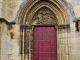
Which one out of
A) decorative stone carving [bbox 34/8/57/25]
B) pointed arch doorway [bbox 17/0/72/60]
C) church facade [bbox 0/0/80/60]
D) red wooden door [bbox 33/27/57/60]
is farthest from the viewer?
decorative stone carving [bbox 34/8/57/25]

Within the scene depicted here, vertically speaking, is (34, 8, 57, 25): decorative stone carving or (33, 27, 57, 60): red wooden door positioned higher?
(34, 8, 57, 25): decorative stone carving

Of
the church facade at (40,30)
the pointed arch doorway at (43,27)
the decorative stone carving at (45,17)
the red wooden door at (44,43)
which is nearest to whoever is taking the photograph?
the church facade at (40,30)

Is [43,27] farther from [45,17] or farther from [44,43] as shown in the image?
[44,43]

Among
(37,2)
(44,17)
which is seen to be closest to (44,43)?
(44,17)

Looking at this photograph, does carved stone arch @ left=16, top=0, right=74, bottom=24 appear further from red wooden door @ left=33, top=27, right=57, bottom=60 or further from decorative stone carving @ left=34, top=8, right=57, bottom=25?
red wooden door @ left=33, top=27, right=57, bottom=60

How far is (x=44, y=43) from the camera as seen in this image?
24.7ft

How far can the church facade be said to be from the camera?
22.9ft

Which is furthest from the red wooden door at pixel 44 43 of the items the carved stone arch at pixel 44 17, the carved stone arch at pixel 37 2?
the carved stone arch at pixel 37 2

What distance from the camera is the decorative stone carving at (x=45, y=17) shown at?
759 cm

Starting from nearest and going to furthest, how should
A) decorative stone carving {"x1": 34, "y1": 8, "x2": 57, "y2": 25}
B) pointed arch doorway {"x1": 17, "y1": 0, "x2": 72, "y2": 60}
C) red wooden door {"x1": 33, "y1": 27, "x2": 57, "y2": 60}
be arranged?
pointed arch doorway {"x1": 17, "y1": 0, "x2": 72, "y2": 60}
red wooden door {"x1": 33, "y1": 27, "x2": 57, "y2": 60}
decorative stone carving {"x1": 34, "y1": 8, "x2": 57, "y2": 25}

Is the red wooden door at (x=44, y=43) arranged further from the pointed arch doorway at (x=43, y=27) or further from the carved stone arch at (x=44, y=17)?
the carved stone arch at (x=44, y=17)

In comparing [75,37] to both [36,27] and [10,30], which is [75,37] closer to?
[36,27]

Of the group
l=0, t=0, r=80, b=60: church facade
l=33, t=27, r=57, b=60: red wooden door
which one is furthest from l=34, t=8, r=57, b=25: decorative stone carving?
l=33, t=27, r=57, b=60: red wooden door

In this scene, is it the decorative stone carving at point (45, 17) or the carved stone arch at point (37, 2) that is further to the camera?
the decorative stone carving at point (45, 17)
